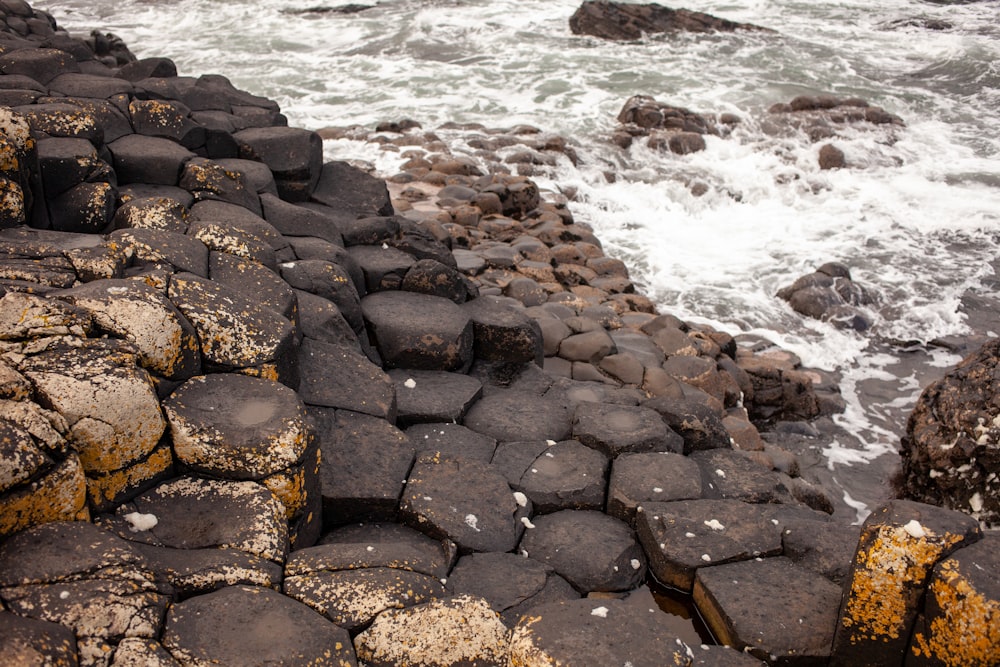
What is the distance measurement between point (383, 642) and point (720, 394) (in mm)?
5340

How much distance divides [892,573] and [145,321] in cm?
340

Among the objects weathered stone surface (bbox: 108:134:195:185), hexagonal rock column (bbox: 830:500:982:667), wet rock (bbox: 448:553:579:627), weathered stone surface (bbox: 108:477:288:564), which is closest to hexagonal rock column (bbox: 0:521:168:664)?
weathered stone surface (bbox: 108:477:288:564)

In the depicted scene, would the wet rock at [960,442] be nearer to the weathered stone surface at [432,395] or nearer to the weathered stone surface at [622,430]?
the weathered stone surface at [622,430]

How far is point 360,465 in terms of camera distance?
14.2 ft

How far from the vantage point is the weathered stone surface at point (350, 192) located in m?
7.56

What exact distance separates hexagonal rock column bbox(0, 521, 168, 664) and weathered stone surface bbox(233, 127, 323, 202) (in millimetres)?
4728

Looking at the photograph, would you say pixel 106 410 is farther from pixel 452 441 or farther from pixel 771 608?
pixel 771 608

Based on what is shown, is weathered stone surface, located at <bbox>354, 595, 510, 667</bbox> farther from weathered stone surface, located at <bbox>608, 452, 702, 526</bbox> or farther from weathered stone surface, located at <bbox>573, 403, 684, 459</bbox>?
weathered stone surface, located at <bbox>573, 403, 684, 459</bbox>

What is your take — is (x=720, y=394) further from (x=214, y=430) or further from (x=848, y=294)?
(x=214, y=430)

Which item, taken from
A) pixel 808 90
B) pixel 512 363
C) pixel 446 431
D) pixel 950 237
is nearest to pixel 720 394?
pixel 512 363

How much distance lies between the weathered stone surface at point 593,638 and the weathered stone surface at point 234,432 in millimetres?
1326

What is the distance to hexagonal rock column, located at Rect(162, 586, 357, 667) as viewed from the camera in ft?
9.23

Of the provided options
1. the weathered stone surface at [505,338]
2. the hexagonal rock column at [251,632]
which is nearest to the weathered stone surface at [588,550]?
the hexagonal rock column at [251,632]

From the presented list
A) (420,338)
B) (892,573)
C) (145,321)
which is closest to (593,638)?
(892,573)
